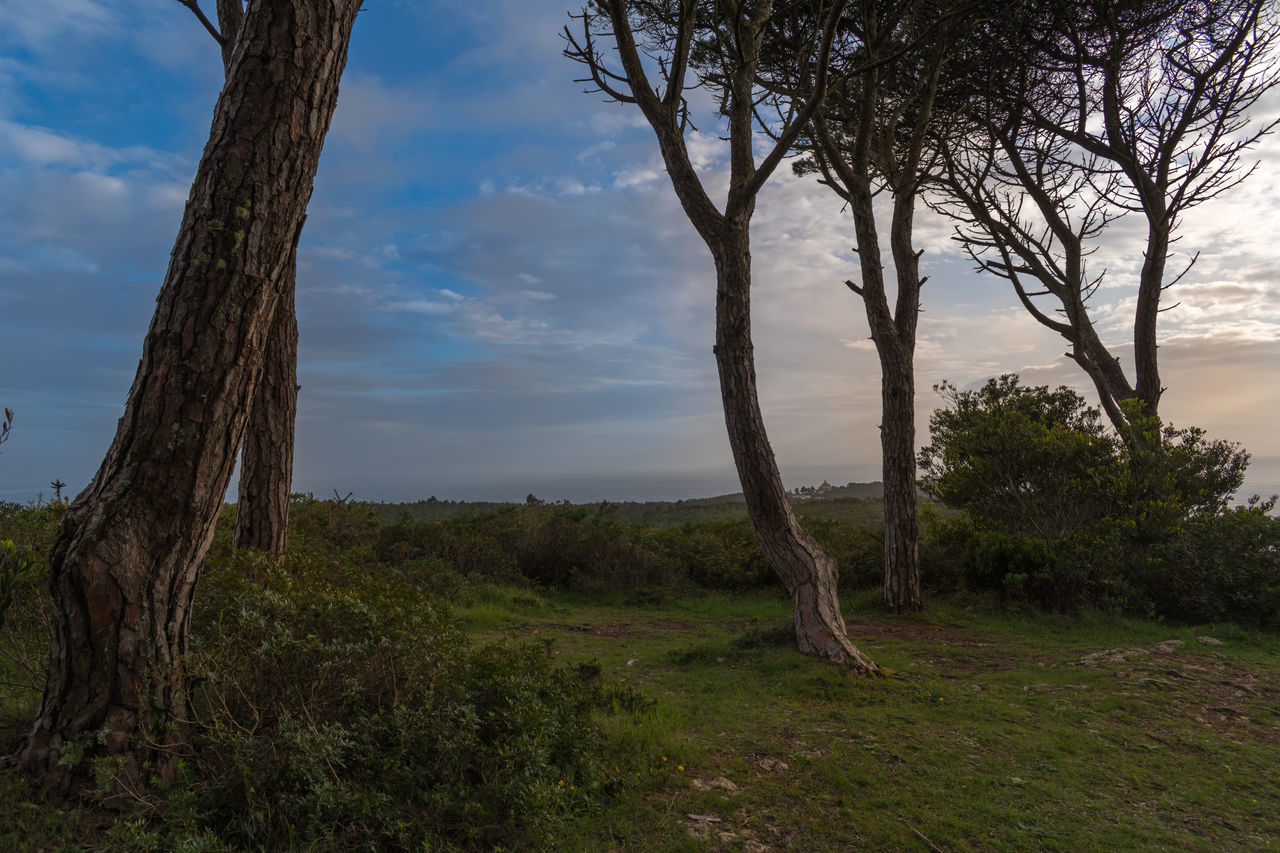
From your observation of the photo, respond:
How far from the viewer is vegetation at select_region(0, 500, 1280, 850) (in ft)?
9.08

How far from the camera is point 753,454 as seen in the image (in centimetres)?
667

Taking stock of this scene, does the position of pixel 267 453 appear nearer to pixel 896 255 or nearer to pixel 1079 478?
pixel 896 255

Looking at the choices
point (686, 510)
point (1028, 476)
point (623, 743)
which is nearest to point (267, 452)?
point (623, 743)

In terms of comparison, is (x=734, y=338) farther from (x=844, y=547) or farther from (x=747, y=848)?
(x=844, y=547)

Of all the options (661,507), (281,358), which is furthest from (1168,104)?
(661,507)

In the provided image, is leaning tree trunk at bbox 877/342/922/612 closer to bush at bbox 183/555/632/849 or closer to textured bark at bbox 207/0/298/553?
bush at bbox 183/555/632/849

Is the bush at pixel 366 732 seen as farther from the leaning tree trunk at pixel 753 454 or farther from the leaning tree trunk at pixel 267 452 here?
the leaning tree trunk at pixel 753 454

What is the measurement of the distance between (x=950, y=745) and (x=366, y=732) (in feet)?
11.7

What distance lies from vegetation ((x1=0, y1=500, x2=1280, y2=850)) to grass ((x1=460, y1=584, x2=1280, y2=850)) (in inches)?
0.8

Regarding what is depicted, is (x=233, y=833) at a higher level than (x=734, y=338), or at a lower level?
lower

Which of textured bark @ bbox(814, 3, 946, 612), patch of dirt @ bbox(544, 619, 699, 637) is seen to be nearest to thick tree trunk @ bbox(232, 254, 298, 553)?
patch of dirt @ bbox(544, 619, 699, 637)

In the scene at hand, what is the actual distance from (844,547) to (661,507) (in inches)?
617

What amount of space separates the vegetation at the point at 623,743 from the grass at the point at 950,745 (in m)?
0.02

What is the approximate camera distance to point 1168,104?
1275cm
